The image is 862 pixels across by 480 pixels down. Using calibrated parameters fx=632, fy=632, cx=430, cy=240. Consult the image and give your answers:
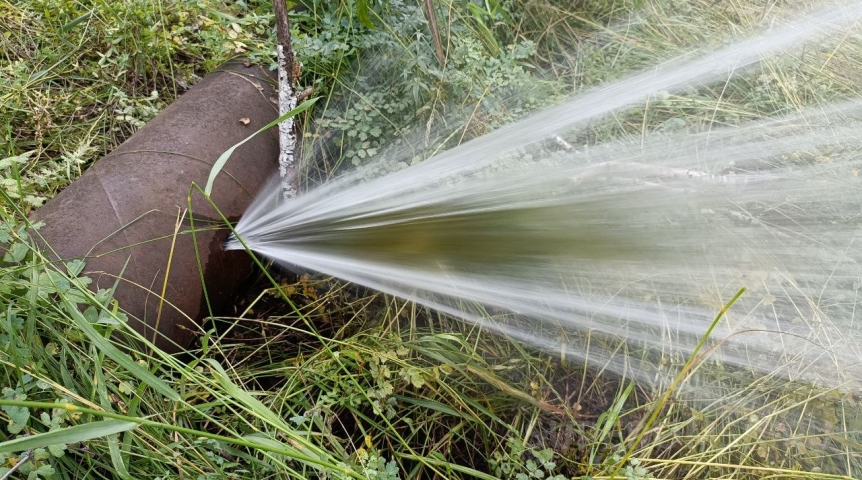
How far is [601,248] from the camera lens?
166cm

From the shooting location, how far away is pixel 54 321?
134 cm

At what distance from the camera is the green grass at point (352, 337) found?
4.20 feet

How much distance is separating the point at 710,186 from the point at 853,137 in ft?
3.11

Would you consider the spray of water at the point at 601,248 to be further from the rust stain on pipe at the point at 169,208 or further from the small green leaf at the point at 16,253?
the small green leaf at the point at 16,253

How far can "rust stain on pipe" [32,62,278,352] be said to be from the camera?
4.79 feet

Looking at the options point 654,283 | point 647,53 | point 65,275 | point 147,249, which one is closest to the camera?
point 65,275

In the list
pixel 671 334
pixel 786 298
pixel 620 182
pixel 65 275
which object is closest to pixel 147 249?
pixel 65 275

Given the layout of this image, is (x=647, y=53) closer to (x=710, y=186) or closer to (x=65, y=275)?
(x=710, y=186)

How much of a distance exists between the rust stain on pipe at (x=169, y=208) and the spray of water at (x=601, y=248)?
4.4 inches

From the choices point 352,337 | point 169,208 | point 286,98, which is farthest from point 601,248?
point 169,208

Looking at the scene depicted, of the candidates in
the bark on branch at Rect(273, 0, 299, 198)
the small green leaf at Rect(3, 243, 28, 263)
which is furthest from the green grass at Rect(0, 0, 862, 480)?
the bark on branch at Rect(273, 0, 299, 198)

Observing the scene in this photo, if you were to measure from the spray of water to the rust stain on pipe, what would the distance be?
0.11m

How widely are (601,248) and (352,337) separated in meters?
0.71

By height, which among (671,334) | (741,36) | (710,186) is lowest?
(671,334)
